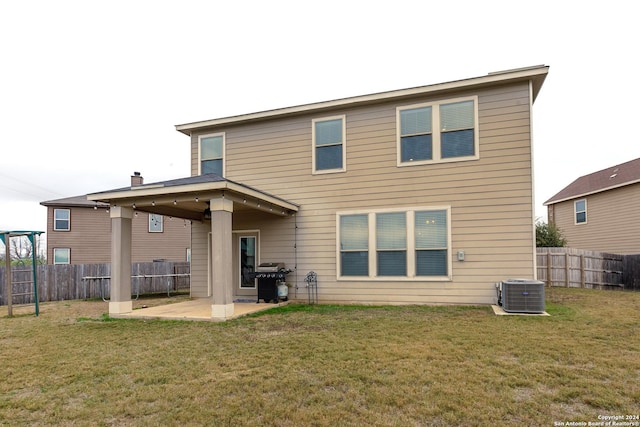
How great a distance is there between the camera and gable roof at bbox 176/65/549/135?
749 cm

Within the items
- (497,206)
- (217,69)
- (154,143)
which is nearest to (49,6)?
(217,69)

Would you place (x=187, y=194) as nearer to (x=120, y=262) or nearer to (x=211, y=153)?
(x=120, y=262)

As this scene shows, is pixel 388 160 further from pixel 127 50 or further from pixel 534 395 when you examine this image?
pixel 127 50

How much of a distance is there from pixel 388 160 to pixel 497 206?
2.55 meters

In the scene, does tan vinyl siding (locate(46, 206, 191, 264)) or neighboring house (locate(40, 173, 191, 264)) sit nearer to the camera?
neighboring house (locate(40, 173, 191, 264))

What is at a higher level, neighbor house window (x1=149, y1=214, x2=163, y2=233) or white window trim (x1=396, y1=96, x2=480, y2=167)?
white window trim (x1=396, y1=96, x2=480, y2=167)

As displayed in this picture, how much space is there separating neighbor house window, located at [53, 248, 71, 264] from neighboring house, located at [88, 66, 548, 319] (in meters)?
12.5

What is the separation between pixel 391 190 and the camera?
8508mm

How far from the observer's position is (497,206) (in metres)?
7.75

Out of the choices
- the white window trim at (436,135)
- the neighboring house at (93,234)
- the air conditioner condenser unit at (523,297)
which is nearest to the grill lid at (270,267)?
the white window trim at (436,135)

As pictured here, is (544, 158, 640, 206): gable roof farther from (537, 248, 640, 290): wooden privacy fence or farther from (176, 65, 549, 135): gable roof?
(176, 65, 549, 135): gable roof

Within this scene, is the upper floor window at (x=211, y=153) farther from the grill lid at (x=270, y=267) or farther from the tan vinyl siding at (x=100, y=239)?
the tan vinyl siding at (x=100, y=239)

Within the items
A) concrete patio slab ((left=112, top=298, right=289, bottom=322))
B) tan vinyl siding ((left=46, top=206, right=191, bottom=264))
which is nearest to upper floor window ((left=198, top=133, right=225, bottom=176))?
concrete patio slab ((left=112, top=298, right=289, bottom=322))

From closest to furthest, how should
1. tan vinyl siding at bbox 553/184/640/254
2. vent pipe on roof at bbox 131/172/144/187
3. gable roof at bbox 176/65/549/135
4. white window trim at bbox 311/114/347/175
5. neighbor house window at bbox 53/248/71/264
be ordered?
1. gable roof at bbox 176/65/549/135
2. white window trim at bbox 311/114/347/175
3. tan vinyl siding at bbox 553/184/640/254
4. vent pipe on roof at bbox 131/172/144/187
5. neighbor house window at bbox 53/248/71/264
